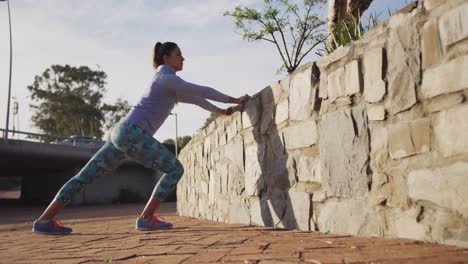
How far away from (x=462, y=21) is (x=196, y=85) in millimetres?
2094

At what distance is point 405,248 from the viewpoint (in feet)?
5.99

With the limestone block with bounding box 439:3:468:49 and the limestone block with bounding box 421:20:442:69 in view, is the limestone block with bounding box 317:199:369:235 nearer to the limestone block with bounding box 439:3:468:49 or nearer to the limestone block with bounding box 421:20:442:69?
the limestone block with bounding box 421:20:442:69

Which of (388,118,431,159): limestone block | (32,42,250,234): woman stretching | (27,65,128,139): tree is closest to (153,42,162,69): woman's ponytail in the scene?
(32,42,250,234): woman stretching

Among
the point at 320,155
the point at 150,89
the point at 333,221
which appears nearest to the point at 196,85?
the point at 150,89

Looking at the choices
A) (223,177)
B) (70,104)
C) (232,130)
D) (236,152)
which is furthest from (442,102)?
(70,104)

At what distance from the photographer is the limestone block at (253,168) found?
3537 millimetres

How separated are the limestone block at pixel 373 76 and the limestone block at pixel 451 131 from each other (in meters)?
0.39

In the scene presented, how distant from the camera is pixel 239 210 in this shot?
404cm

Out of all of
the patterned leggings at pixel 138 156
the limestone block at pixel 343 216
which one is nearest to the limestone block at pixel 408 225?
the limestone block at pixel 343 216

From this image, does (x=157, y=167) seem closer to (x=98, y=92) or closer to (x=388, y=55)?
(x=388, y=55)

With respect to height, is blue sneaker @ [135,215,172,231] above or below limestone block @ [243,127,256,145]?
below

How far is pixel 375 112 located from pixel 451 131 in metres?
0.50

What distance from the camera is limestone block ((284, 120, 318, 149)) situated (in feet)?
9.18

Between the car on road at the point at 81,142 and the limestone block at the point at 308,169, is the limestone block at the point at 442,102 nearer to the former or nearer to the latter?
the limestone block at the point at 308,169
